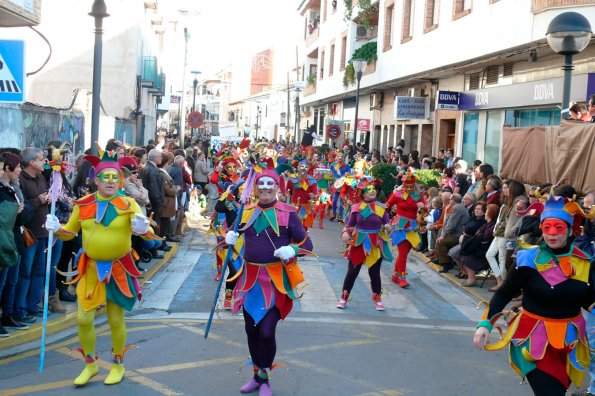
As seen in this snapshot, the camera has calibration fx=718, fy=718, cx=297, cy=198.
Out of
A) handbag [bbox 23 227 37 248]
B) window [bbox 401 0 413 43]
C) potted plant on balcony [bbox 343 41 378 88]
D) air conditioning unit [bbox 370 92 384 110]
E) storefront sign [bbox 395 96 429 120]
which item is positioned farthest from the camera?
air conditioning unit [bbox 370 92 384 110]

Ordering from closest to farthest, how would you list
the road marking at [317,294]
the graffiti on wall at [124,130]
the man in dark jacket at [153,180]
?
the road marking at [317,294], the man in dark jacket at [153,180], the graffiti on wall at [124,130]

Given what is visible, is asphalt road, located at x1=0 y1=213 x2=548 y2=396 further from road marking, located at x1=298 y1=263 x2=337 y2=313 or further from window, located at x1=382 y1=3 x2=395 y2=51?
window, located at x1=382 y1=3 x2=395 y2=51

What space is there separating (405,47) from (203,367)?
775 inches

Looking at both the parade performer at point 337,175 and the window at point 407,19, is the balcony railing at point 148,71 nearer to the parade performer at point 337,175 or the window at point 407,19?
the window at point 407,19

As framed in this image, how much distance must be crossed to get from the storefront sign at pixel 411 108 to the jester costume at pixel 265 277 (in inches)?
734

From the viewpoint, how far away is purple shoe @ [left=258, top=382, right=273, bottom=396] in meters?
5.92

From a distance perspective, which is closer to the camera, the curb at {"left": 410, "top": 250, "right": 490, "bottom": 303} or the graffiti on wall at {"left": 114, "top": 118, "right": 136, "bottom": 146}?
the curb at {"left": 410, "top": 250, "right": 490, "bottom": 303}

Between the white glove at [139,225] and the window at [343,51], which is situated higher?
the window at [343,51]

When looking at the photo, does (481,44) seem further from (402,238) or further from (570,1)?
(402,238)

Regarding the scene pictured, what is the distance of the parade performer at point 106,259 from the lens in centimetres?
612

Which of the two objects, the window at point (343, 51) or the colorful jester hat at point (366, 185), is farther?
the window at point (343, 51)

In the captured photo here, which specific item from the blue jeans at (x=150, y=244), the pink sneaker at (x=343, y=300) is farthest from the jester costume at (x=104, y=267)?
the blue jeans at (x=150, y=244)

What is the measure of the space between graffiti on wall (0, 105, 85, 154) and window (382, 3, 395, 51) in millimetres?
13602

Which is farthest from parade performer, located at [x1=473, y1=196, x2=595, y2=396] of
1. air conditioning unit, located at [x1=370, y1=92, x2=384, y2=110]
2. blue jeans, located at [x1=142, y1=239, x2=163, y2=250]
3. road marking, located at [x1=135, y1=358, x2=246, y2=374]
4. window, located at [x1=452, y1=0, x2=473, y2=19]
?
air conditioning unit, located at [x1=370, y1=92, x2=384, y2=110]
